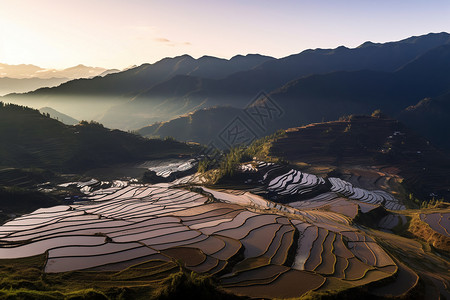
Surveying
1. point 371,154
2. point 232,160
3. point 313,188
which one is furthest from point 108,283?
point 371,154

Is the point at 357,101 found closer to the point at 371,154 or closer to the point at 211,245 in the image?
the point at 371,154

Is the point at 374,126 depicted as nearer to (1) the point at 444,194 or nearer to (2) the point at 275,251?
(1) the point at 444,194

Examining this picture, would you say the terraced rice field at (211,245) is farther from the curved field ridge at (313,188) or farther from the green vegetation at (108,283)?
the curved field ridge at (313,188)

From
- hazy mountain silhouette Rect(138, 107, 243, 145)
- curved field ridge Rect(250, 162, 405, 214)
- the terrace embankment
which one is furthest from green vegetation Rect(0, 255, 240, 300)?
hazy mountain silhouette Rect(138, 107, 243, 145)

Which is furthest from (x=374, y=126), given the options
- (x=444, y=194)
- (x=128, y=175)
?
(x=128, y=175)

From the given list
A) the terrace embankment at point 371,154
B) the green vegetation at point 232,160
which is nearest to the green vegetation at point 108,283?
the green vegetation at point 232,160
